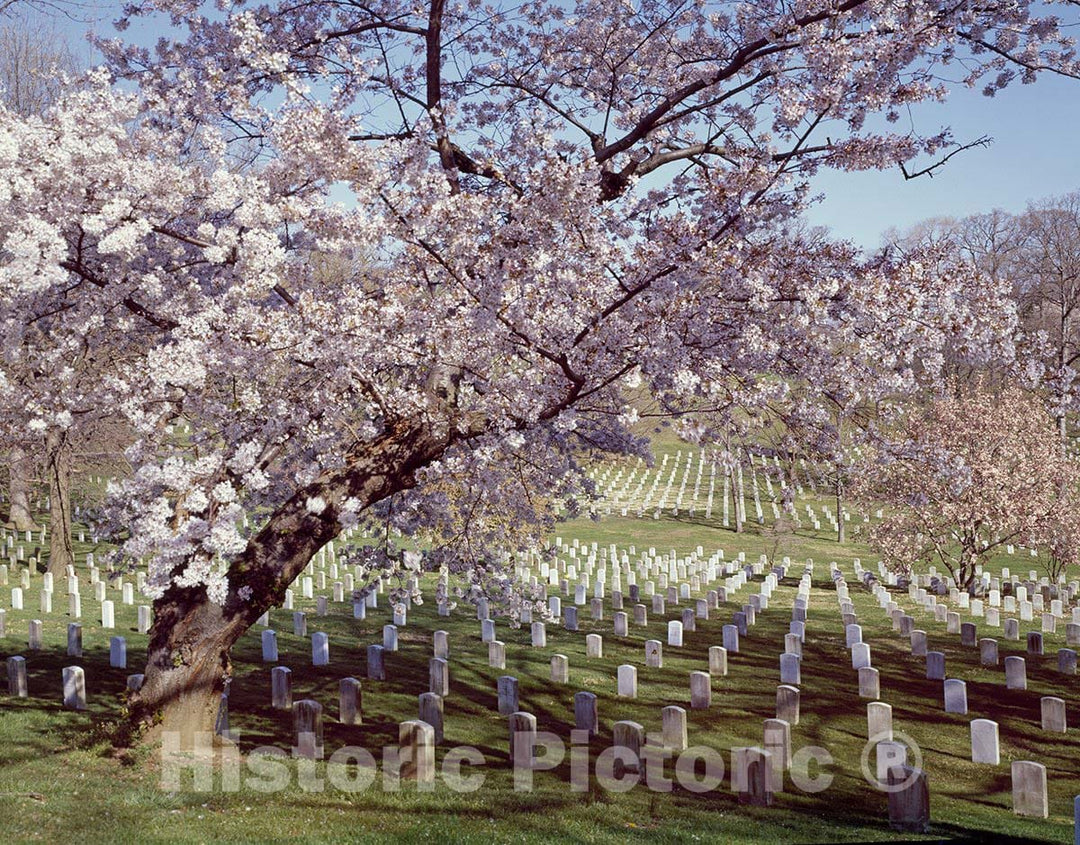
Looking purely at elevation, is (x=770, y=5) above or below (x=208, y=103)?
above

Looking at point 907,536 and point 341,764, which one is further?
point 907,536

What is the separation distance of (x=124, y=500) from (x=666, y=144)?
7383 mm

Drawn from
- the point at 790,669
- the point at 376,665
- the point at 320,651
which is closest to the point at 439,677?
the point at 376,665

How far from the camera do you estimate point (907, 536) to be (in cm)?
2672

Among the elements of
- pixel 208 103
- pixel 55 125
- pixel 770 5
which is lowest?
pixel 55 125

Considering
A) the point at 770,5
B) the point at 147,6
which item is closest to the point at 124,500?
the point at 147,6

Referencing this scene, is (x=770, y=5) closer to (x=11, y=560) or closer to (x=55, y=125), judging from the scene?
(x=55, y=125)

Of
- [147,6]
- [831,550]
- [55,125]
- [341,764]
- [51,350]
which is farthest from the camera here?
[831,550]

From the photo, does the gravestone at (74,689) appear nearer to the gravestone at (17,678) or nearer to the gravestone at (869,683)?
the gravestone at (17,678)

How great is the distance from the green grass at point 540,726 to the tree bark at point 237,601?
48 cm

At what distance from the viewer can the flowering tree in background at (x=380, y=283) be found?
7.37 meters

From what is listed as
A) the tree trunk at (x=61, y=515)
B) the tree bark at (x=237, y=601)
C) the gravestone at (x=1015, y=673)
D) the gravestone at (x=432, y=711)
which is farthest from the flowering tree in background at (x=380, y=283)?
the tree trunk at (x=61, y=515)

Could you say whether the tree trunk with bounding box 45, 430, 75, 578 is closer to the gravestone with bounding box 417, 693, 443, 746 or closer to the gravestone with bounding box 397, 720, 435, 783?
the gravestone with bounding box 417, 693, 443, 746

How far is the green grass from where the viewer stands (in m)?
7.48
